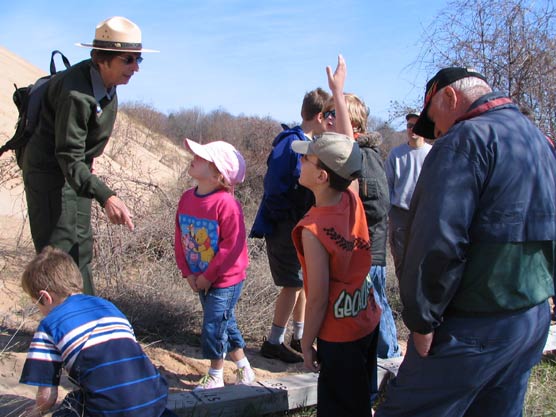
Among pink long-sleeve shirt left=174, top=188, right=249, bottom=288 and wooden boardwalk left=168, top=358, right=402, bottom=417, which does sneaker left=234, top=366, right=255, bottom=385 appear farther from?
pink long-sleeve shirt left=174, top=188, right=249, bottom=288

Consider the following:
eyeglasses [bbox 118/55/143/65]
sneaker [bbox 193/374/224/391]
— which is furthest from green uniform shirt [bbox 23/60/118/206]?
sneaker [bbox 193/374/224/391]

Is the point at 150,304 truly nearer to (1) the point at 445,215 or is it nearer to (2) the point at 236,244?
(2) the point at 236,244

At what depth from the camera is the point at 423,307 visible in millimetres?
1974

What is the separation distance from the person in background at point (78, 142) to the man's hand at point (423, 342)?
5.58 feet

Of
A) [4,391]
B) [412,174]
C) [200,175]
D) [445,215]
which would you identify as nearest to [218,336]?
[200,175]

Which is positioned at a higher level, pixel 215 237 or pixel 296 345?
pixel 215 237

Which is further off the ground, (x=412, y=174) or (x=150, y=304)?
(x=412, y=174)

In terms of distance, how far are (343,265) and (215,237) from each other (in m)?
1.12

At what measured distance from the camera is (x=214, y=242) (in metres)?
3.40

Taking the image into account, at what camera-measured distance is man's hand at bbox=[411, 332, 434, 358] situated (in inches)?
81.4

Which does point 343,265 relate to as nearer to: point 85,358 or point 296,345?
point 85,358

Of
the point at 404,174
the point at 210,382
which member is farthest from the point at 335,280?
the point at 404,174

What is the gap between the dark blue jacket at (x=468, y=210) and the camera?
1.93m

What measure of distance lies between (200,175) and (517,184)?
194 centimetres
